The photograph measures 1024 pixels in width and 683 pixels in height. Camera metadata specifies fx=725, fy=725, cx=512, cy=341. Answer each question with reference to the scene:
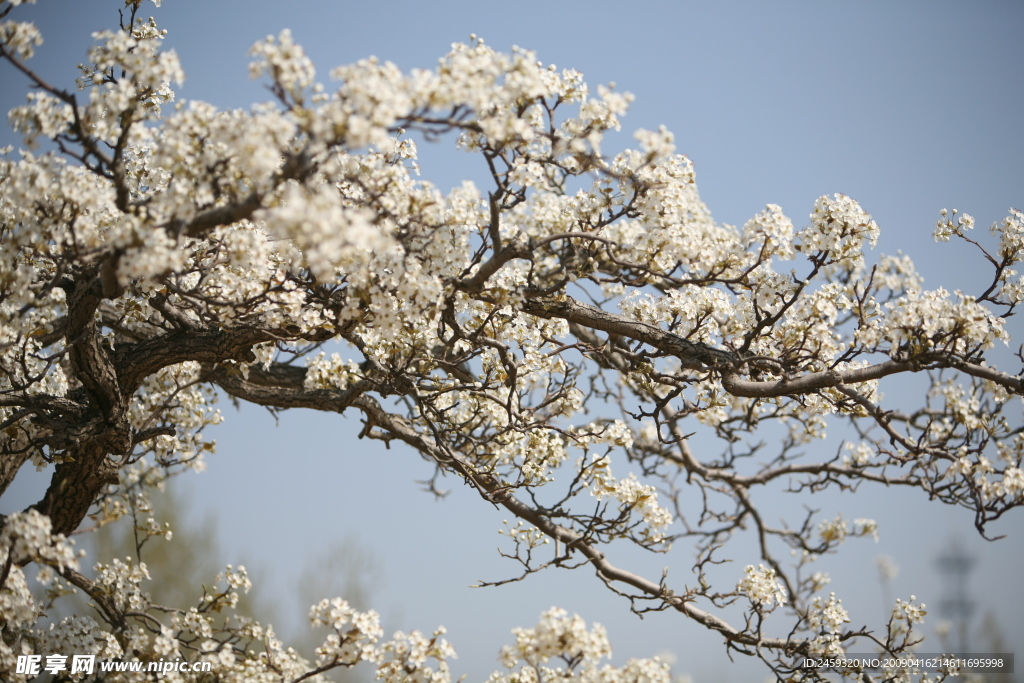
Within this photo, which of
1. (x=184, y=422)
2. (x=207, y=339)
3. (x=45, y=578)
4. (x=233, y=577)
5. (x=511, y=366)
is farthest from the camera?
(x=184, y=422)

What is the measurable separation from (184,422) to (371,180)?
3.09 metres

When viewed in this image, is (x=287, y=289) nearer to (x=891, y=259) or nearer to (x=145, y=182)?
(x=145, y=182)

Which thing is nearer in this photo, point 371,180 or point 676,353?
point 371,180

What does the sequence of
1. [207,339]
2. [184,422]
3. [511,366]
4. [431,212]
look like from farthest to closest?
1. [184,422]
2. [207,339]
3. [511,366]
4. [431,212]

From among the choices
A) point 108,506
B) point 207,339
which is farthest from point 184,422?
point 207,339

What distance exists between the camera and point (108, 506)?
5684 mm

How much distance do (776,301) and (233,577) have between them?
3968 mm

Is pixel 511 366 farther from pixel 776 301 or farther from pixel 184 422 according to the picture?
pixel 184 422

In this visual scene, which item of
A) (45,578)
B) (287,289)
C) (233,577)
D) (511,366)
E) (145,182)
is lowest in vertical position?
(45,578)

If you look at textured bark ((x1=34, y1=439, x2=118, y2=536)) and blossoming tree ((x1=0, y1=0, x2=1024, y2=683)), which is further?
textured bark ((x1=34, y1=439, x2=118, y2=536))

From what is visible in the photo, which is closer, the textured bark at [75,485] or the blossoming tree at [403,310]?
the blossoming tree at [403,310]

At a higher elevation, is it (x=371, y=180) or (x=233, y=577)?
(x=371, y=180)

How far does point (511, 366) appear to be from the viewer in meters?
4.12

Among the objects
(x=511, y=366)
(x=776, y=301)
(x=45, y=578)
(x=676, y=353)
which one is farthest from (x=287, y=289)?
(x=776, y=301)
